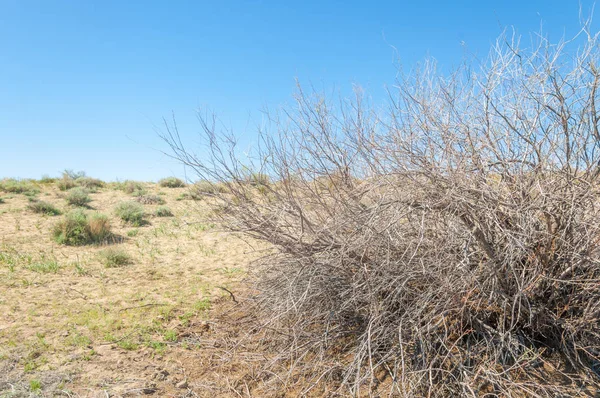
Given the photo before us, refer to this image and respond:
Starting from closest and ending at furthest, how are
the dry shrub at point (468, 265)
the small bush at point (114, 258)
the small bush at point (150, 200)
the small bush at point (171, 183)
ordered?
the dry shrub at point (468, 265) < the small bush at point (114, 258) < the small bush at point (150, 200) < the small bush at point (171, 183)

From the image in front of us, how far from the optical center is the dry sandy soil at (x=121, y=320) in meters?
3.77

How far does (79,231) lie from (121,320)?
503 cm

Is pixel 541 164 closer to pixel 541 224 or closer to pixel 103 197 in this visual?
pixel 541 224

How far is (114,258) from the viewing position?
7629mm

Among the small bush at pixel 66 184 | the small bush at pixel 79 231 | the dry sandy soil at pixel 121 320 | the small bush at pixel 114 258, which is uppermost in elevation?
the small bush at pixel 66 184

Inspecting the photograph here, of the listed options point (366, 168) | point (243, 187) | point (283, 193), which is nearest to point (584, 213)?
point (366, 168)

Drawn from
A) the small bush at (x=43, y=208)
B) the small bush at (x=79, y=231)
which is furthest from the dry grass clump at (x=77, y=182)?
the small bush at (x=79, y=231)

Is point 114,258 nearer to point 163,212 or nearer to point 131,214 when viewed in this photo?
point 131,214

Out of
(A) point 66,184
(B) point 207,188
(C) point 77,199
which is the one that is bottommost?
(B) point 207,188

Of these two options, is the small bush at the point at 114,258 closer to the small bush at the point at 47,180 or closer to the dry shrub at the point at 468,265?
the dry shrub at the point at 468,265

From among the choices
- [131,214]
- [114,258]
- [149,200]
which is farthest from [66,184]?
[114,258]

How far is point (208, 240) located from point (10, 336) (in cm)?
531

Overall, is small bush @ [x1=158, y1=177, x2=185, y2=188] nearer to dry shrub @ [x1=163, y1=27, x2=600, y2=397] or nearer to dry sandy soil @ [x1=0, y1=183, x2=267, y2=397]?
dry sandy soil @ [x1=0, y1=183, x2=267, y2=397]

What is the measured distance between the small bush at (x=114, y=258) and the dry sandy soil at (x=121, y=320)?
3.3 inches
